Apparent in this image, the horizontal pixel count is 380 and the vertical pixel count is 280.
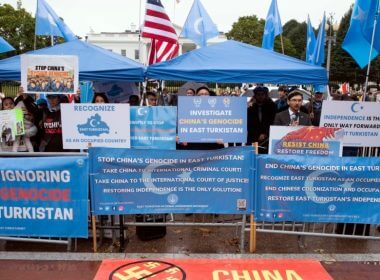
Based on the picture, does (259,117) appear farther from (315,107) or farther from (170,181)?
(315,107)

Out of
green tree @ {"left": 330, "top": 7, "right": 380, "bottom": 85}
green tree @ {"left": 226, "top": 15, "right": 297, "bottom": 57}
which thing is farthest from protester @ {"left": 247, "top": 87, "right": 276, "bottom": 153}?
green tree @ {"left": 226, "top": 15, "right": 297, "bottom": 57}

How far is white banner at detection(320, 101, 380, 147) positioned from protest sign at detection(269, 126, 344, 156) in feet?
1.91

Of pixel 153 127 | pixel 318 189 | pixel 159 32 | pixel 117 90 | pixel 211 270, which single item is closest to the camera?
pixel 211 270

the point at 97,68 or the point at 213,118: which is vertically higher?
the point at 97,68

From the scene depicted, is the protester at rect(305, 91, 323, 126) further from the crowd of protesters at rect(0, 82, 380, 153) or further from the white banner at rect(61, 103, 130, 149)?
the white banner at rect(61, 103, 130, 149)

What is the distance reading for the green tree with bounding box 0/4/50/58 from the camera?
4053 cm

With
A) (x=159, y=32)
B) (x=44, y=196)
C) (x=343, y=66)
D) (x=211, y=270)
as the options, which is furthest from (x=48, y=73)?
(x=343, y=66)

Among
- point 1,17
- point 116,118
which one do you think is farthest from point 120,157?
point 1,17

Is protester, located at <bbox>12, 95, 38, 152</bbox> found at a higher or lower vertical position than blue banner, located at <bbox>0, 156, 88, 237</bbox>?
higher

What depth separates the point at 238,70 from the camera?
6.50m

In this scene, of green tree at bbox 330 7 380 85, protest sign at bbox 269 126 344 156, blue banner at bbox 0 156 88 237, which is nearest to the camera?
blue banner at bbox 0 156 88 237

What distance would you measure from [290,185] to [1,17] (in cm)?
4556

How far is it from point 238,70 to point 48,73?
2957 mm

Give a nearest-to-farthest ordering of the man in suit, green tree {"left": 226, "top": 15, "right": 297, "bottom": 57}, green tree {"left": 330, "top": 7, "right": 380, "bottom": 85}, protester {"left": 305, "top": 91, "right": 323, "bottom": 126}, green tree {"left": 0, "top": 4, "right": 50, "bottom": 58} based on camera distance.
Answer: the man in suit
protester {"left": 305, "top": 91, "right": 323, "bottom": 126}
green tree {"left": 0, "top": 4, "right": 50, "bottom": 58}
green tree {"left": 330, "top": 7, "right": 380, "bottom": 85}
green tree {"left": 226, "top": 15, "right": 297, "bottom": 57}
